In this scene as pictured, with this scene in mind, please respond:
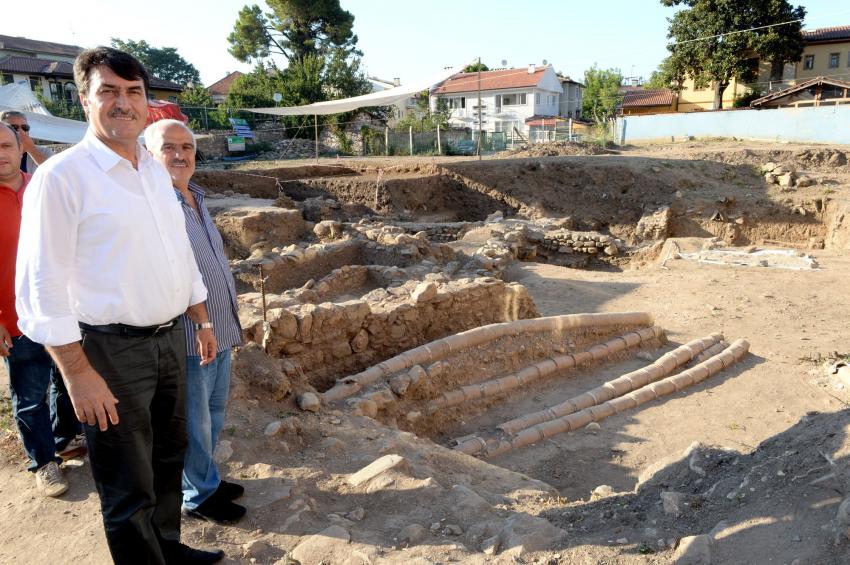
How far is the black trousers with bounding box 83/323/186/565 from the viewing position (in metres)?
2.00

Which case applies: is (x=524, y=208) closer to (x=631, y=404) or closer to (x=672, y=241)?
(x=672, y=241)

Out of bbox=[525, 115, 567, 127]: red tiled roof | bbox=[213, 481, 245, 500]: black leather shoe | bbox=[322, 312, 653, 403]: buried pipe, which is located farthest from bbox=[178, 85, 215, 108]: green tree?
bbox=[213, 481, 245, 500]: black leather shoe

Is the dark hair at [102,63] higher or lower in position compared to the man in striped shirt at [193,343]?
higher

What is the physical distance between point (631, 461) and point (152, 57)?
61264mm

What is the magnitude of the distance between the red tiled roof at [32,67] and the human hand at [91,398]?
33675mm

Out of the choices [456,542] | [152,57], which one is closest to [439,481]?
[456,542]

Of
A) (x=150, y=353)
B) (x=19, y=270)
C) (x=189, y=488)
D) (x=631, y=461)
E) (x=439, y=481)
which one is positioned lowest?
(x=631, y=461)

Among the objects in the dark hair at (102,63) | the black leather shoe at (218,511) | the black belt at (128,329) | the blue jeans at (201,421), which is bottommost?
the black leather shoe at (218,511)

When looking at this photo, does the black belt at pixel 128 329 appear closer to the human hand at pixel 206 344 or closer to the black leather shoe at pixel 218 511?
the human hand at pixel 206 344

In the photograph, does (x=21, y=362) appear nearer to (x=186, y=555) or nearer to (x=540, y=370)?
(x=186, y=555)

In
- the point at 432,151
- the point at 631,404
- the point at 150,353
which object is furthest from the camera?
the point at 432,151

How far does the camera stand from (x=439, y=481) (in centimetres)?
341

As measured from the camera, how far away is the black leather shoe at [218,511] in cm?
269

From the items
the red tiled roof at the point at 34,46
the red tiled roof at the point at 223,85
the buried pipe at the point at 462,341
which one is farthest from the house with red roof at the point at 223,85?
the buried pipe at the point at 462,341
